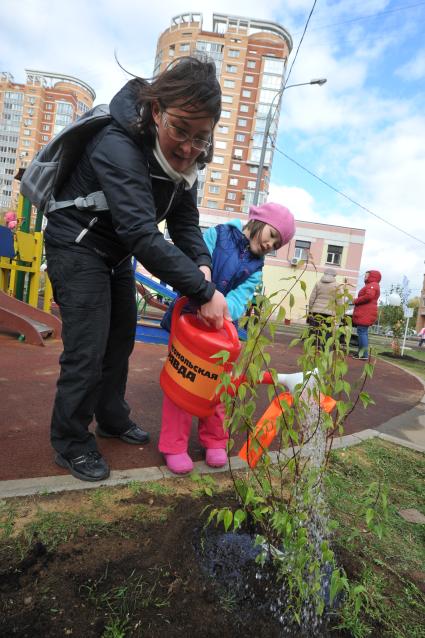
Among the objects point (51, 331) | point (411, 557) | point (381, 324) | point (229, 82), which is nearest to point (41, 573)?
point (411, 557)

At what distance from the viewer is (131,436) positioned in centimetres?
240

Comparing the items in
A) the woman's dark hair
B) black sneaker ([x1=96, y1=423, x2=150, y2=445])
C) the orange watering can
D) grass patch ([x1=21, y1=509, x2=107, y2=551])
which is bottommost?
black sneaker ([x1=96, y1=423, x2=150, y2=445])

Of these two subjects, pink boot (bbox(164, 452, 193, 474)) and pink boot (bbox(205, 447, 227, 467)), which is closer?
pink boot (bbox(164, 452, 193, 474))

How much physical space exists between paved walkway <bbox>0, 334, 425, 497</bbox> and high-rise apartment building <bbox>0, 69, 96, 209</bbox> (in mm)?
96329

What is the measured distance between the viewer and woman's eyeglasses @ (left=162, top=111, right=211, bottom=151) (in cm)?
160

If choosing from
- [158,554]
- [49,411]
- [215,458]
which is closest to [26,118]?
[49,411]

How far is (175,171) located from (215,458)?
4.78 ft

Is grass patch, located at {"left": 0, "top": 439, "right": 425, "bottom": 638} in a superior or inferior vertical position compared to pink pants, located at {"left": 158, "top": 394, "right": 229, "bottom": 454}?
inferior

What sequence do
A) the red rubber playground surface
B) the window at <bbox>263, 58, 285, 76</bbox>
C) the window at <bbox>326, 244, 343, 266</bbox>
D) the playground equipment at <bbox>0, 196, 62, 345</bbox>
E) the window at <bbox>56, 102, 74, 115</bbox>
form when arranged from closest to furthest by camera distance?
1. the red rubber playground surface
2. the playground equipment at <bbox>0, 196, 62, 345</bbox>
3. the window at <bbox>326, 244, 343, 266</bbox>
4. the window at <bbox>263, 58, 285, 76</bbox>
5. the window at <bbox>56, 102, 74, 115</bbox>

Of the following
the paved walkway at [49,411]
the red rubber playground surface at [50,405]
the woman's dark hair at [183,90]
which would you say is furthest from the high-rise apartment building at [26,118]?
the woman's dark hair at [183,90]

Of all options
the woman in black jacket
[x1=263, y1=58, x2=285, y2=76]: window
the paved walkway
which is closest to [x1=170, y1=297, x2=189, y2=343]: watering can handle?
the woman in black jacket

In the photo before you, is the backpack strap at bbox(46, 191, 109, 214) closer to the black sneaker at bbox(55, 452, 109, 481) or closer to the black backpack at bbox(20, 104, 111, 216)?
the black backpack at bbox(20, 104, 111, 216)

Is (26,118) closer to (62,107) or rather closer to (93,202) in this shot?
(62,107)

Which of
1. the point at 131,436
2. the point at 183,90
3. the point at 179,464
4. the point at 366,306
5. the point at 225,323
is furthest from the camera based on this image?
the point at 366,306
